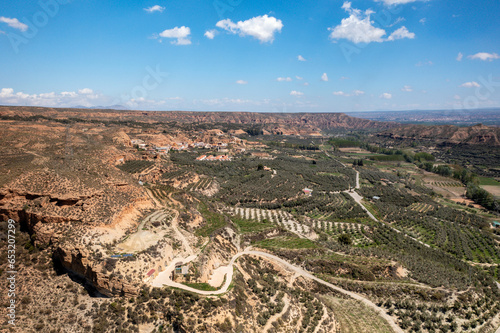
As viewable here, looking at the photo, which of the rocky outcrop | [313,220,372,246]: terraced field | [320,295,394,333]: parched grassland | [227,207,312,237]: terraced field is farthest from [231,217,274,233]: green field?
the rocky outcrop

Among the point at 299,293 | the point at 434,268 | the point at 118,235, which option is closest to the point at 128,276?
the point at 118,235

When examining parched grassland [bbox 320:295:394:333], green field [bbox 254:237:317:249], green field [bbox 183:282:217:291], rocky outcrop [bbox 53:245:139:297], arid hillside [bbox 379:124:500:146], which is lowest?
parched grassland [bbox 320:295:394:333]

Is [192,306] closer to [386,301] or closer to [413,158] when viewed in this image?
[386,301]

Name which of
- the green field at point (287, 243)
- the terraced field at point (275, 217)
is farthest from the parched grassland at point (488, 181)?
the green field at point (287, 243)

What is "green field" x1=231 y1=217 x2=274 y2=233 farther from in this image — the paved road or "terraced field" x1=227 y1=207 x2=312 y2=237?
the paved road

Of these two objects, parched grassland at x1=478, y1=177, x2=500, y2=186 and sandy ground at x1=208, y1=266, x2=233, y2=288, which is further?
parched grassland at x1=478, y1=177, x2=500, y2=186

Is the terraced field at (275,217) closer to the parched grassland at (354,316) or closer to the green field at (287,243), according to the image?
the green field at (287,243)
